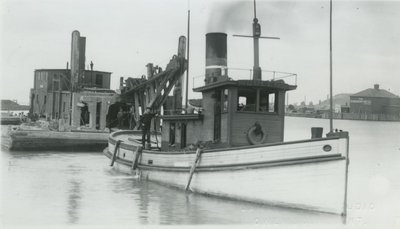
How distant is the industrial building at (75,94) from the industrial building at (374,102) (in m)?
33.8

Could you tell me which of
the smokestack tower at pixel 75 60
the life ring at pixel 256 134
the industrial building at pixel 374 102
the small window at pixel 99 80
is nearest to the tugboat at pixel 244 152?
the life ring at pixel 256 134

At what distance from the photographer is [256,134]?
45.7ft

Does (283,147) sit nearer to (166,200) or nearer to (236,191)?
(236,191)

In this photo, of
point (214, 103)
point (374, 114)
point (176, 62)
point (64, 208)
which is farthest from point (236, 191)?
point (374, 114)

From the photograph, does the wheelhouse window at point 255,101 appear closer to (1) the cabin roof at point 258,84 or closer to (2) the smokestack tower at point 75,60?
(1) the cabin roof at point 258,84

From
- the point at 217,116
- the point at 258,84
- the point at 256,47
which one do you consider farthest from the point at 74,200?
the point at 256,47

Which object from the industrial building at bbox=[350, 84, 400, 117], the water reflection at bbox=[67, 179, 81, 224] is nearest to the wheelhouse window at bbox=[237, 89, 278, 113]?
the water reflection at bbox=[67, 179, 81, 224]

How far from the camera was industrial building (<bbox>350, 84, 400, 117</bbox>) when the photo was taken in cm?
5921

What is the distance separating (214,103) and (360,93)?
54.4 m

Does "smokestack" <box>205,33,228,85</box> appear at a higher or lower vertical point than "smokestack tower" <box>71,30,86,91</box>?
lower

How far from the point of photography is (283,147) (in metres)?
11.6

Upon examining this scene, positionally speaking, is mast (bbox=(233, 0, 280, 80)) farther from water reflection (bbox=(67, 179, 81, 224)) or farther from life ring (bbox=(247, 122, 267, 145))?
water reflection (bbox=(67, 179, 81, 224))

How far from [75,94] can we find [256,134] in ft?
74.3

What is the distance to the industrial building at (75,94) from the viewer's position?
1331 inches
